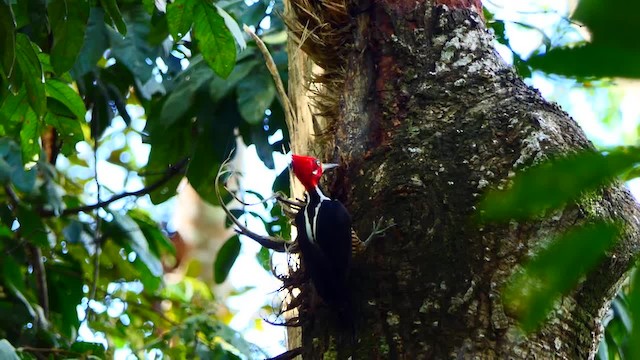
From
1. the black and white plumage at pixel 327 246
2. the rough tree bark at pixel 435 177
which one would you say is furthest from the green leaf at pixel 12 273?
the black and white plumage at pixel 327 246

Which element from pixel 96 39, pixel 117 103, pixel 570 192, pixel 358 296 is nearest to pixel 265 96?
pixel 96 39

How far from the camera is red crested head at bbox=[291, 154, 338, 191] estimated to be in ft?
8.27

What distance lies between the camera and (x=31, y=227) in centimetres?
383

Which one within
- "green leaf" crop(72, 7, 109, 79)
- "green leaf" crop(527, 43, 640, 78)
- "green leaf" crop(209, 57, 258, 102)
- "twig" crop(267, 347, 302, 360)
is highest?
"green leaf" crop(72, 7, 109, 79)

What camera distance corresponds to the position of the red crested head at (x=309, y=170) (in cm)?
252

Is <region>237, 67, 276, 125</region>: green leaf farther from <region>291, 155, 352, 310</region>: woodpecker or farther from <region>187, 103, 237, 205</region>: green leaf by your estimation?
<region>291, 155, 352, 310</region>: woodpecker

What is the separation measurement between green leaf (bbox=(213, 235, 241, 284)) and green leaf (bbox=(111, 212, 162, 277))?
280 millimetres

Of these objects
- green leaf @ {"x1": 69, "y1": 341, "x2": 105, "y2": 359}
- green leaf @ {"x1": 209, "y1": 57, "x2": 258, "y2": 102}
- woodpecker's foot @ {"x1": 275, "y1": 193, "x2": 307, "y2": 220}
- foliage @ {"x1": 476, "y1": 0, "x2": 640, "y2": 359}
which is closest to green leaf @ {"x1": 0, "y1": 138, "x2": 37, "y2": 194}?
green leaf @ {"x1": 69, "y1": 341, "x2": 105, "y2": 359}

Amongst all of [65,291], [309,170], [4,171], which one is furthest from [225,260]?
[309,170]

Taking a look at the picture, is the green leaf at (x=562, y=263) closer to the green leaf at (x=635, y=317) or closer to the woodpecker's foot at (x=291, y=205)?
the green leaf at (x=635, y=317)

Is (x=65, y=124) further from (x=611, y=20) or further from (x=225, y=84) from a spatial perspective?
(x=611, y=20)

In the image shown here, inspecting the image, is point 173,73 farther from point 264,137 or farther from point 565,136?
point 565,136

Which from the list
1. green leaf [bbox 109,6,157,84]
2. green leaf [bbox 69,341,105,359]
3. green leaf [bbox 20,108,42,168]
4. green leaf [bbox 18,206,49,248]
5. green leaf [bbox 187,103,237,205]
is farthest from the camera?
green leaf [bbox 18,206,49,248]

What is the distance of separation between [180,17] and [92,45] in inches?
45.1
